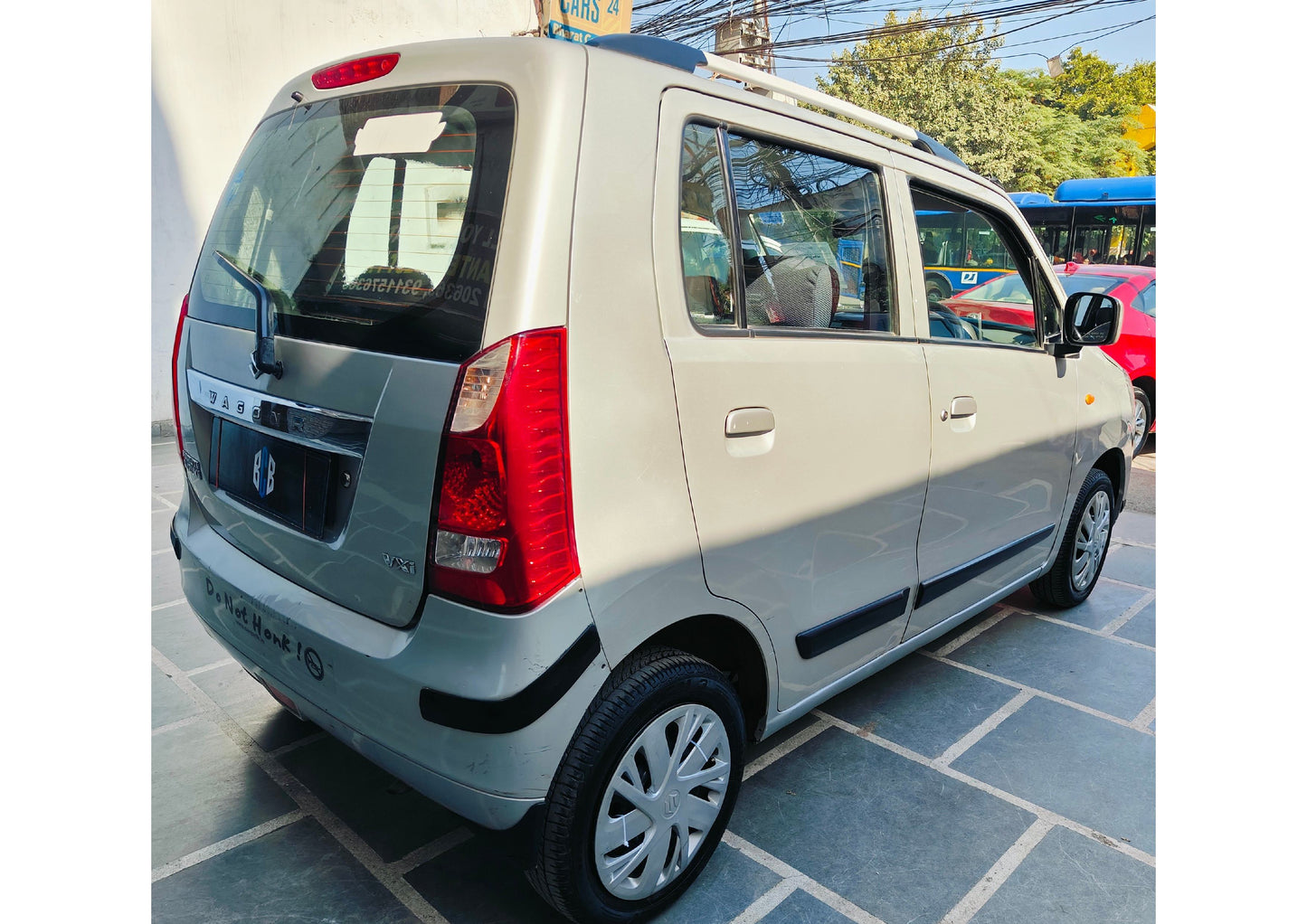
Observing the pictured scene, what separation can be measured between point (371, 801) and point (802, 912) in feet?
3.83

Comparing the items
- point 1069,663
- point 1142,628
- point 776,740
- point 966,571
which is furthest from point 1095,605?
point 776,740

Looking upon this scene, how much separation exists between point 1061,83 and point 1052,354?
34.1m

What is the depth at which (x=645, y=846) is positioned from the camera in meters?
1.95

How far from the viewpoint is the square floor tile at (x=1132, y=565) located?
Answer: 182 inches

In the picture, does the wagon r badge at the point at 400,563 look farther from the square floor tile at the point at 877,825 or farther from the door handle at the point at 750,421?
the square floor tile at the point at 877,825

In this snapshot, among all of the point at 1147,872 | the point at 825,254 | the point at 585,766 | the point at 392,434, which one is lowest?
the point at 1147,872

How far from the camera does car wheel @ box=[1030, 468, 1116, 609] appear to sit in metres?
3.83

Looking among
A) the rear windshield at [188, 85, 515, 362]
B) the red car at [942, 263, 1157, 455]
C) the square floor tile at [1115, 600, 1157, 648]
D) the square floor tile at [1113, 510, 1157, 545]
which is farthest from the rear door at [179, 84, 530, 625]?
the red car at [942, 263, 1157, 455]

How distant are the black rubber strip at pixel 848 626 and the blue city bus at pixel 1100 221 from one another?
12952mm

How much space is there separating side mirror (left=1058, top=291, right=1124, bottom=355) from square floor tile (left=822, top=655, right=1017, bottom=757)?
1290 mm

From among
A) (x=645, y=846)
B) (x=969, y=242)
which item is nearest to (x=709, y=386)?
(x=645, y=846)

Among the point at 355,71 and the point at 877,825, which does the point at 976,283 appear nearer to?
the point at 877,825

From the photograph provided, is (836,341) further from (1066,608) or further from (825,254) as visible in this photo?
(1066,608)

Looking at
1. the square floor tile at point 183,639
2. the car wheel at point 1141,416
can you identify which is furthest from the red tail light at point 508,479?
the car wheel at point 1141,416
